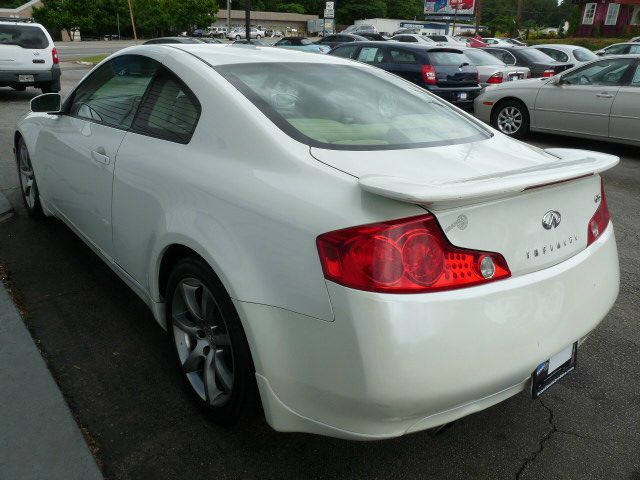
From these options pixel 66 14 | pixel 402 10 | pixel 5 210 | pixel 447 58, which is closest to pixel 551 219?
pixel 5 210

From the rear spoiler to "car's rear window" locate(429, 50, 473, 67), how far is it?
999 cm

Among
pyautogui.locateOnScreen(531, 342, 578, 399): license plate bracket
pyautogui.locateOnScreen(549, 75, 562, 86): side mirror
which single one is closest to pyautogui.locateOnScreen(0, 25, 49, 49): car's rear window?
pyautogui.locateOnScreen(549, 75, 562, 86): side mirror

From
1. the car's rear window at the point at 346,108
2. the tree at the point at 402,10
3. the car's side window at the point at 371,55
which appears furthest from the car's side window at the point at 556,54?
the tree at the point at 402,10

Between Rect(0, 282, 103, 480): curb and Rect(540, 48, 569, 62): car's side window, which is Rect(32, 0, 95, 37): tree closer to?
Rect(540, 48, 569, 62): car's side window

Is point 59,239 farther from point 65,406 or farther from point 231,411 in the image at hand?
point 231,411

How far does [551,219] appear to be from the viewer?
6.54 ft

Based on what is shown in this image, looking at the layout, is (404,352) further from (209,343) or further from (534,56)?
(534,56)

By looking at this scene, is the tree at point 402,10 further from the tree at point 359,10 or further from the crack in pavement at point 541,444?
the crack in pavement at point 541,444

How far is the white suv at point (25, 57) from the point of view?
12.5 m

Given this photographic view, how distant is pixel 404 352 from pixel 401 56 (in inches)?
435

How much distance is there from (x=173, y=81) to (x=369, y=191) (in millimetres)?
1372

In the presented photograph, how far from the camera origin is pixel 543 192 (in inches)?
77.5

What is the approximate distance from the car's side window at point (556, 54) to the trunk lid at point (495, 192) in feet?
54.7

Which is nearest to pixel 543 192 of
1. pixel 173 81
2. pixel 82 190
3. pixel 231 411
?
pixel 231 411
